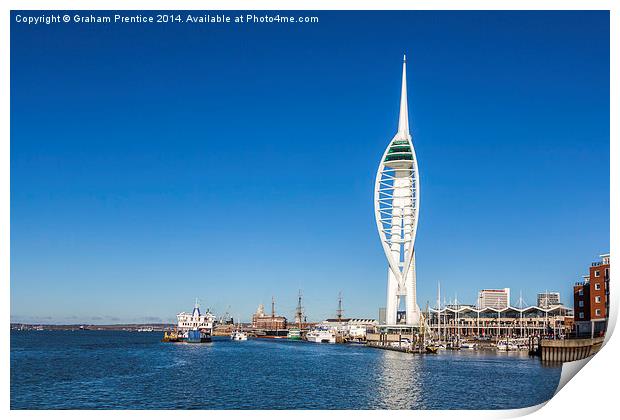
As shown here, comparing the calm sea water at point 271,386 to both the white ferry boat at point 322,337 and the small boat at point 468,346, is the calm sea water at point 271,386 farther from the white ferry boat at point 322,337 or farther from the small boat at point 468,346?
the white ferry boat at point 322,337

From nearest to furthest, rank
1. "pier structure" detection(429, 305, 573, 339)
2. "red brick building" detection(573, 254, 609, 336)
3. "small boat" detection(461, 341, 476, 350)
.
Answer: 1. "red brick building" detection(573, 254, 609, 336)
2. "small boat" detection(461, 341, 476, 350)
3. "pier structure" detection(429, 305, 573, 339)

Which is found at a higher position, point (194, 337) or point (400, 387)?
point (194, 337)

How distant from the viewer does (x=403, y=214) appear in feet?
120

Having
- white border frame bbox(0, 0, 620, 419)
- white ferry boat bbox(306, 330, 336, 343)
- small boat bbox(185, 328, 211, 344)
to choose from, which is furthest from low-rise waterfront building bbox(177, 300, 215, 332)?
white border frame bbox(0, 0, 620, 419)

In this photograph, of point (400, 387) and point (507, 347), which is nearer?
point (400, 387)

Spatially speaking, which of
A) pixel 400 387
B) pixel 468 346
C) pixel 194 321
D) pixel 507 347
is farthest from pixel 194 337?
pixel 400 387

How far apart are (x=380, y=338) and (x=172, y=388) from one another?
94.7 ft

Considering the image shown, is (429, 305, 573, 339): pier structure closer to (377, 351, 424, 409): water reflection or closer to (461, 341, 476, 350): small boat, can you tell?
(461, 341, 476, 350): small boat

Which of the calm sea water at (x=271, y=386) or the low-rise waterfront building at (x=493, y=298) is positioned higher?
the low-rise waterfront building at (x=493, y=298)

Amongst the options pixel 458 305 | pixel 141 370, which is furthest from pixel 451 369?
pixel 458 305
